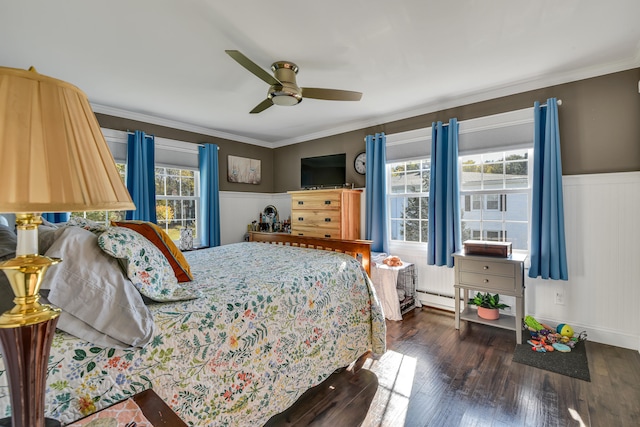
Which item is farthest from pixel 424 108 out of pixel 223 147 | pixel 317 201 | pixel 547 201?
pixel 223 147

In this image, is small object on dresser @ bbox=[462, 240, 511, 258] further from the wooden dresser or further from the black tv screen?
the black tv screen

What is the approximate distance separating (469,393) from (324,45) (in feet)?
8.72

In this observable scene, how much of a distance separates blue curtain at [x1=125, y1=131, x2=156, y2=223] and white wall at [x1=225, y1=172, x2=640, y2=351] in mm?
4418

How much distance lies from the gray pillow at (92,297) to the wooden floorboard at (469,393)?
1100 millimetres

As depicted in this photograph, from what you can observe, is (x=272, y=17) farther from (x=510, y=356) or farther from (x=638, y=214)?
(x=638, y=214)

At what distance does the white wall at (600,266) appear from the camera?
2549mm

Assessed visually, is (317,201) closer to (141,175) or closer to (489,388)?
(141,175)

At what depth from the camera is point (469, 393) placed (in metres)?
2.00

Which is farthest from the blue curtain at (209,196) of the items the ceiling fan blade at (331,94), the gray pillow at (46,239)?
the gray pillow at (46,239)

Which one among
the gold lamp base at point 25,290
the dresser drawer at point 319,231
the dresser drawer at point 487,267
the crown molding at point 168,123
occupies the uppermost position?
the crown molding at point 168,123

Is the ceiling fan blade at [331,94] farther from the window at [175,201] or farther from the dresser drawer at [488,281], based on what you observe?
the window at [175,201]

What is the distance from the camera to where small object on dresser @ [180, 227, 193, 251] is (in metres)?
4.00

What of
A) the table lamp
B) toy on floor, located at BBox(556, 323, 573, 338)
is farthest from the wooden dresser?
the table lamp

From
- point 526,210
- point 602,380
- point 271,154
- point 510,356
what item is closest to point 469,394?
point 510,356
